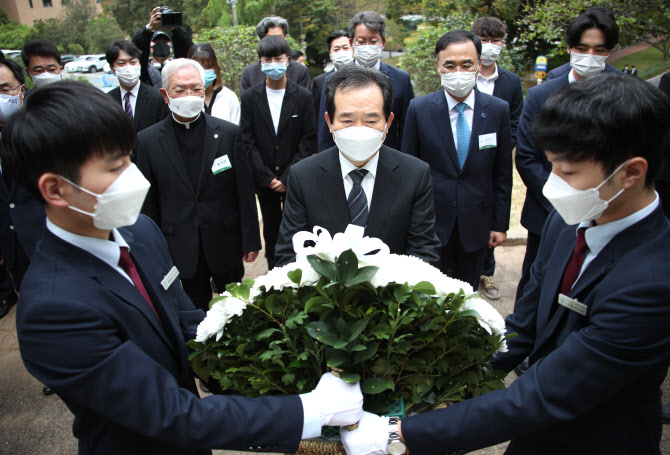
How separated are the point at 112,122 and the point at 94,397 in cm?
75

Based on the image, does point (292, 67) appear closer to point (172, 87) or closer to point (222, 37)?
point (172, 87)

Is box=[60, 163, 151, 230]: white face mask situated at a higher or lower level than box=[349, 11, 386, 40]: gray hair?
lower

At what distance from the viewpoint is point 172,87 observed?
10.6 feet

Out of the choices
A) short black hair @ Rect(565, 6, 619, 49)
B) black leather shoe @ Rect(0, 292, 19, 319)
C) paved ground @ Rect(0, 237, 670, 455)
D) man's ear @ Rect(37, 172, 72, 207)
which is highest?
short black hair @ Rect(565, 6, 619, 49)

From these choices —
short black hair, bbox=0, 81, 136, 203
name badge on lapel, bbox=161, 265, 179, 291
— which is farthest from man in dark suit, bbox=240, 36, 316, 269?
short black hair, bbox=0, 81, 136, 203

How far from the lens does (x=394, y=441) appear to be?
1.50m

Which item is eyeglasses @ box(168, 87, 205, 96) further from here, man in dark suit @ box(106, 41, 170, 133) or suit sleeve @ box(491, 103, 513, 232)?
suit sleeve @ box(491, 103, 513, 232)

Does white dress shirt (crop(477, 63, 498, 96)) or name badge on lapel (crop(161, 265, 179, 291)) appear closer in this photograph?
name badge on lapel (crop(161, 265, 179, 291))

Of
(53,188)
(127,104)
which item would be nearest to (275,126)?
(127,104)

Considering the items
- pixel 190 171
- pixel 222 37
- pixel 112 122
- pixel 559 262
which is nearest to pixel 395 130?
pixel 190 171

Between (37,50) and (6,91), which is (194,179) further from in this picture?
(37,50)

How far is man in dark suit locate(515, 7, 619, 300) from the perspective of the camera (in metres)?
3.54

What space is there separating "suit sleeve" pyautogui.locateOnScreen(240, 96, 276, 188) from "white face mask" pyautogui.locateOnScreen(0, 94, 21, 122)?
5.91 feet

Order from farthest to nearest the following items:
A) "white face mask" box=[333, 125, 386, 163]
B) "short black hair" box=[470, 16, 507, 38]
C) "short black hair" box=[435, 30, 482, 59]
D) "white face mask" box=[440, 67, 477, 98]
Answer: "short black hair" box=[470, 16, 507, 38] < "short black hair" box=[435, 30, 482, 59] < "white face mask" box=[440, 67, 477, 98] < "white face mask" box=[333, 125, 386, 163]
